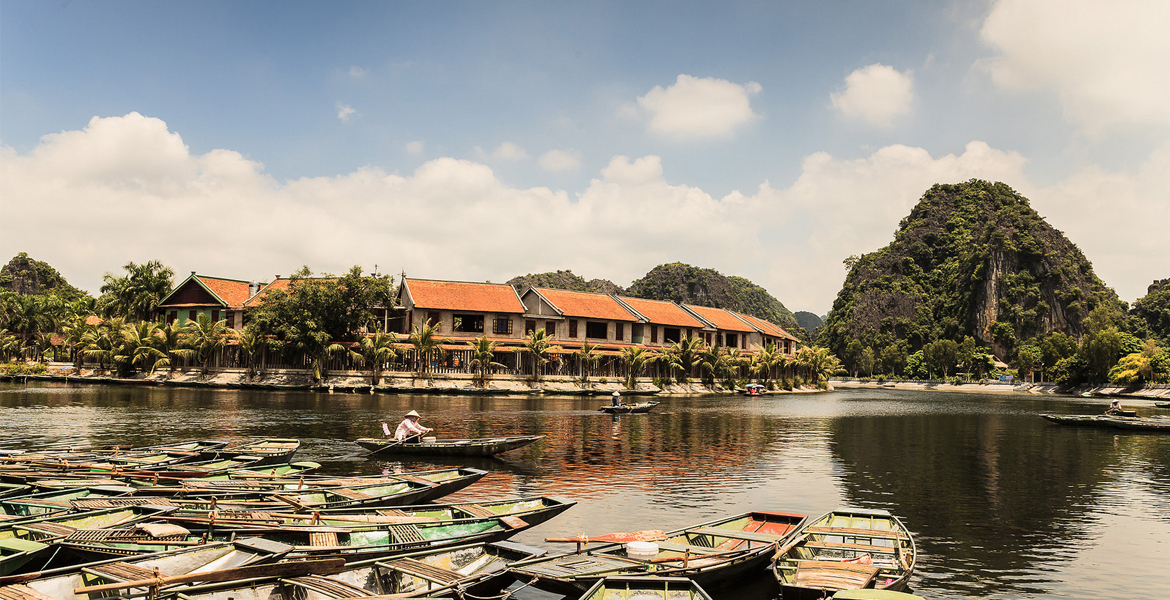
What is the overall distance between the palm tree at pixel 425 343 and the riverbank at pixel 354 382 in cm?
132

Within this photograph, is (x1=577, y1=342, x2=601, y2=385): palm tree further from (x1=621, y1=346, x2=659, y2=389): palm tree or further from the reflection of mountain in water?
the reflection of mountain in water

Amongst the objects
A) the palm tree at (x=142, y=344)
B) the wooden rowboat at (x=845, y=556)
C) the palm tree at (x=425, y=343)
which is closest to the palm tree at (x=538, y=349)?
the palm tree at (x=425, y=343)

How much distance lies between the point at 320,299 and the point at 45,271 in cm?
8048

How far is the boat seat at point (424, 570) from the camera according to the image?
31.0 feet

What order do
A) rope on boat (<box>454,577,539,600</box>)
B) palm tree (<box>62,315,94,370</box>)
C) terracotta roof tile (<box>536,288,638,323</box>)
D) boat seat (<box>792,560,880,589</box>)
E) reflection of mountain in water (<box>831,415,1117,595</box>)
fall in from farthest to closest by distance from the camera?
terracotta roof tile (<box>536,288,638,323</box>)
palm tree (<box>62,315,94,370</box>)
reflection of mountain in water (<box>831,415,1117,595</box>)
boat seat (<box>792,560,880,589</box>)
rope on boat (<box>454,577,539,600</box>)

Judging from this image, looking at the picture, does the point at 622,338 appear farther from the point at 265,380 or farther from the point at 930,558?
the point at 930,558

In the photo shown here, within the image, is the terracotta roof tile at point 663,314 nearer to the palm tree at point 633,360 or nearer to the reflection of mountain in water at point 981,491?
the palm tree at point 633,360

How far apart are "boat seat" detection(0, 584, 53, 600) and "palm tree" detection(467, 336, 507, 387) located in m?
49.2

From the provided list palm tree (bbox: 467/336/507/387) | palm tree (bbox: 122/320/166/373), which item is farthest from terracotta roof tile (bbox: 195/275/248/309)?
palm tree (bbox: 467/336/507/387)

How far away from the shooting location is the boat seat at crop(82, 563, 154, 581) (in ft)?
28.3

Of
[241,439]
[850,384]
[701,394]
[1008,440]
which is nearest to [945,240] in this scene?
[850,384]

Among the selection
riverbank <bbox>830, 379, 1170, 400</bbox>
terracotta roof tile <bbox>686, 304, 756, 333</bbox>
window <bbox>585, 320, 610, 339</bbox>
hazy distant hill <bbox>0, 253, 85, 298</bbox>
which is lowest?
riverbank <bbox>830, 379, 1170, 400</bbox>

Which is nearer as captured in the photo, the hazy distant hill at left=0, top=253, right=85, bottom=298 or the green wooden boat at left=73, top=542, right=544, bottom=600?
the green wooden boat at left=73, top=542, right=544, bottom=600

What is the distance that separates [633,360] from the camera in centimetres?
6341
